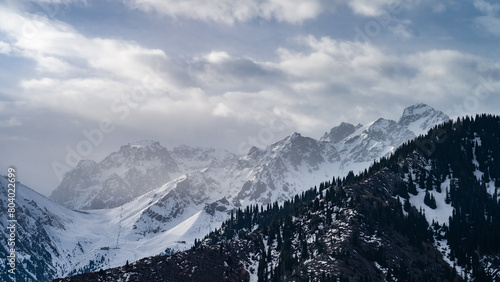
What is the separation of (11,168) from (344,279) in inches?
5114

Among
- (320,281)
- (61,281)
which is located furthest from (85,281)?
(320,281)

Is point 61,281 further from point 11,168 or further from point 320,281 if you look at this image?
point 320,281

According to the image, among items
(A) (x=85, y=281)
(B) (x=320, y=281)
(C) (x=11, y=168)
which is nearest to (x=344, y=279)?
(B) (x=320, y=281)

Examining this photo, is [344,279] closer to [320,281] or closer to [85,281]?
[320,281]

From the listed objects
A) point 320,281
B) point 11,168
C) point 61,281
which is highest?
point 11,168

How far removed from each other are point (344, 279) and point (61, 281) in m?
105

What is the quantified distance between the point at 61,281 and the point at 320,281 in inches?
3775

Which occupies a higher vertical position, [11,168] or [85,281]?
[11,168]

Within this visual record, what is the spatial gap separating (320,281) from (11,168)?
399 ft

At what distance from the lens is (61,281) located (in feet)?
633

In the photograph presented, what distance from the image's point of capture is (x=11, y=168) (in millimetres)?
Answer: 192125

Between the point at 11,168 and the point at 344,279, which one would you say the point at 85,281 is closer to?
the point at 11,168

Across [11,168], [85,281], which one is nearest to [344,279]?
[85,281]

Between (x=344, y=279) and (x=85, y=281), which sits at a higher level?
(x=344, y=279)
